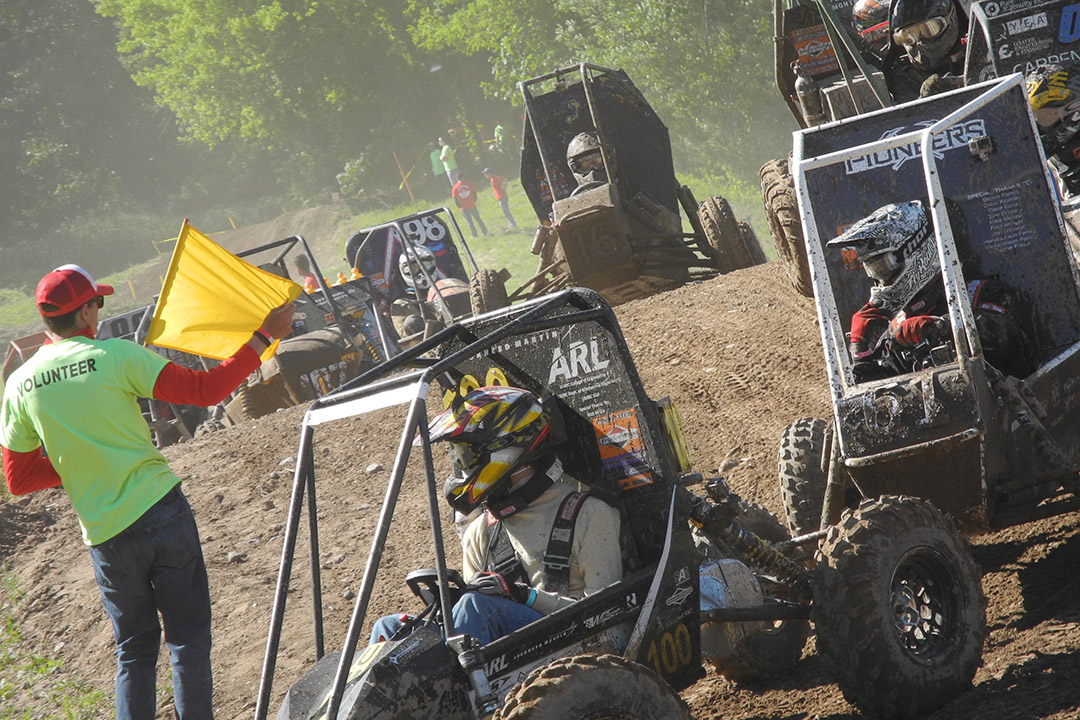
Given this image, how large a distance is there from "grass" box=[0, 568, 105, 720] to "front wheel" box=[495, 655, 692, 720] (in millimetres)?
4446

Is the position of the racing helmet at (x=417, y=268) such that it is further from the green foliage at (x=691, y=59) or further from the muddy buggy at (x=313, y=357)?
the green foliage at (x=691, y=59)

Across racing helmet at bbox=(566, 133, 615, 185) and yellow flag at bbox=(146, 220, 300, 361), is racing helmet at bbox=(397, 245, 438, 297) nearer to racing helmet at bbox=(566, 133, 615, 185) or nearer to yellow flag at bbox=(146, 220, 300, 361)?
racing helmet at bbox=(566, 133, 615, 185)

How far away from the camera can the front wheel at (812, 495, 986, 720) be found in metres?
3.72

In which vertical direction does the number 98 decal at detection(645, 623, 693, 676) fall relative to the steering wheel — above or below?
below

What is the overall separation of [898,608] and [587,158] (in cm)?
1046

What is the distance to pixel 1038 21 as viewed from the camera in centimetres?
714

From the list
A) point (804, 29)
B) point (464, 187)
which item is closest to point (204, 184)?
point (464, 187)

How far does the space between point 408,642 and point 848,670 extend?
1.54 meters

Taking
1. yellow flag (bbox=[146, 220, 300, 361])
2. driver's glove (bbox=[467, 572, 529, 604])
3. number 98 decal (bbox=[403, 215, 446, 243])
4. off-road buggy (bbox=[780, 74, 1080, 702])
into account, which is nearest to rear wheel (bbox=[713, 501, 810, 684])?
off-road buggy (bbox=[780, 74, 1080, 702])

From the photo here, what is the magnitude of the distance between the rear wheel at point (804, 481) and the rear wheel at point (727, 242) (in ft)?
26.5

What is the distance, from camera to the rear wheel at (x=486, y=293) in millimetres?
13820

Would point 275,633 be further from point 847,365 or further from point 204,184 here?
point 204,184

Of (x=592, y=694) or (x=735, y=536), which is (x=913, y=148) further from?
(x=592, y=694)

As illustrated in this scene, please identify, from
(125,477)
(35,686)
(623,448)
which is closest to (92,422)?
(125,477)
